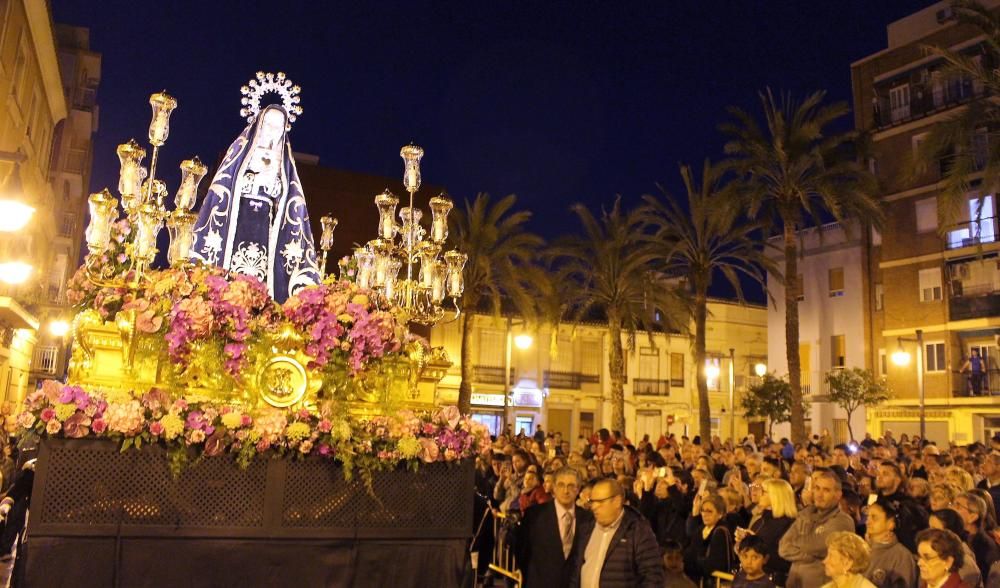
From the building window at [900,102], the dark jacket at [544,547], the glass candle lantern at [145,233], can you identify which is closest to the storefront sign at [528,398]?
the building window at [900,102]

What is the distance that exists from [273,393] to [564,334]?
122 ft

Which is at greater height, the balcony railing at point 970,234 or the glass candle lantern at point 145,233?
the balcony railing at point 970,234

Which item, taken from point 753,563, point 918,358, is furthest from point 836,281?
point 753,563

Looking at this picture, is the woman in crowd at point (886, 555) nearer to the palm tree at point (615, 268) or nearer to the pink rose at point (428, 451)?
the pink rose at point (428, 451)

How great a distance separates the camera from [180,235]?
23.4ft

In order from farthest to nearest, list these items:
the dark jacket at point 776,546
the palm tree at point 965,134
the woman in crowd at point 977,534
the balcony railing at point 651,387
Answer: the balcony railing at point 651,387
the palm tree at point 965,134
the dark jacket at point 776,546
the woman in crowd at point 977,534

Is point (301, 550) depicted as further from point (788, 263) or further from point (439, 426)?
point (788, 263)

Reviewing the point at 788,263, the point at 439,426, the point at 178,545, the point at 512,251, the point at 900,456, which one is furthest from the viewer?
the point at 512,251

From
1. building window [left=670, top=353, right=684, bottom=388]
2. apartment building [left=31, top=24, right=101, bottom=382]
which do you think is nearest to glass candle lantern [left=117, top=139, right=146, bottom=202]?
apartment building [left=31, top=24, right=101, bottom=382]

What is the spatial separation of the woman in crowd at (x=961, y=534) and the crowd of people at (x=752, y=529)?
1 centimetres

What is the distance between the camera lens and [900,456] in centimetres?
1631

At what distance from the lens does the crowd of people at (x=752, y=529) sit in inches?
211

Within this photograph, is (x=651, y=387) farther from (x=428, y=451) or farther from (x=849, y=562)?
(x=849, y=562)

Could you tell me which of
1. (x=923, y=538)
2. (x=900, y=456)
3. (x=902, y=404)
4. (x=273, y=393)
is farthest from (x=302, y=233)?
(x=902, y=404)
